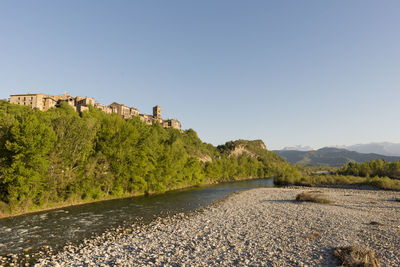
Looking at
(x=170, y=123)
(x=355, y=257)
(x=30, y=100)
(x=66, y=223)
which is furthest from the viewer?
(x=170, y=123)

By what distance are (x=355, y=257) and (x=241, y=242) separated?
8.63 metres

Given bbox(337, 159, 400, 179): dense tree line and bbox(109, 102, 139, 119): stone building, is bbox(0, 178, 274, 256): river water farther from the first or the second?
bbox(109, 102, 139, 119): stone building

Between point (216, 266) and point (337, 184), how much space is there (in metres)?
91.8

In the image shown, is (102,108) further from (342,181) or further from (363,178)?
(363,178)

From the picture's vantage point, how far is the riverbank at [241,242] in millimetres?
15352

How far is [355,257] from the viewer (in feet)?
46.6

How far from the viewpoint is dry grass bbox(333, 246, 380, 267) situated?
13.3 meters

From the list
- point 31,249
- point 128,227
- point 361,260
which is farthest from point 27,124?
point 361,260

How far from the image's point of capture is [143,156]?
169ft

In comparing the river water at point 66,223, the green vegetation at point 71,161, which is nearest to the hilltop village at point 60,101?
the green vegetation at point 71,161

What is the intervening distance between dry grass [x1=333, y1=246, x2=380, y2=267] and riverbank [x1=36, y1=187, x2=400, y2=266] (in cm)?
64

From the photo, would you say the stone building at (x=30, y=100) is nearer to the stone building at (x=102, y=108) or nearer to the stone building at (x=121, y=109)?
the stone building at (x=102, y=108)

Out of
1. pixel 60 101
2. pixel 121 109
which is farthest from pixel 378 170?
pixel 60 101

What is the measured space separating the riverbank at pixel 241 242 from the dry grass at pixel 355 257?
0.64 metres
